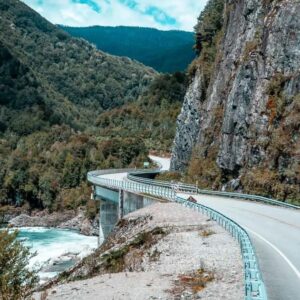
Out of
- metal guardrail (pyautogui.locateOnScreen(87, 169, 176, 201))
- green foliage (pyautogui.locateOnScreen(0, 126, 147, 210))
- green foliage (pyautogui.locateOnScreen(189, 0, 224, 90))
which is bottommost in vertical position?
green foliage (pyautogui.locateOnScreen(0, 126, 147, 210))

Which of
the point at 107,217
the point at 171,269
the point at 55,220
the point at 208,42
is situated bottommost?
the point at 55,220

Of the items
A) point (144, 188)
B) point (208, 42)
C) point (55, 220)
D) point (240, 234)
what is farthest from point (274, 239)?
point (55, 220)

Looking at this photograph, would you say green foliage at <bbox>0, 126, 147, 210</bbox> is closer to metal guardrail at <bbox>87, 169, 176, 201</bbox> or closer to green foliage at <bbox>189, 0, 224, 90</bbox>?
green foliage at <bbox>189, 0, 224, 90</bbox>

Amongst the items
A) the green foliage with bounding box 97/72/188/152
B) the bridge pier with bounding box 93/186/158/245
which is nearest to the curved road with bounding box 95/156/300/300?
the bridge pier with bounding box 93/186/158/245

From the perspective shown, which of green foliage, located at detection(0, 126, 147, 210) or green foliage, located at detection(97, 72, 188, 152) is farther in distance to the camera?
green foliage, located at detection(97, 72, 188, 152)

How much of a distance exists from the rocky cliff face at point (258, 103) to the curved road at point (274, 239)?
3.53 m

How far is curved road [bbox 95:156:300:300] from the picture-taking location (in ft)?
48.5

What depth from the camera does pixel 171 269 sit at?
1891 cm

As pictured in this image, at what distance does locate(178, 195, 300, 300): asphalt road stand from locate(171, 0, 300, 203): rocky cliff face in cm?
357

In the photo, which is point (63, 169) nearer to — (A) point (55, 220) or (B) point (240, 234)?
(A) point (55, 220)

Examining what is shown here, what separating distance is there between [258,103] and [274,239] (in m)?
22.9

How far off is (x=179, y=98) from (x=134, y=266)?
142566 millimetres

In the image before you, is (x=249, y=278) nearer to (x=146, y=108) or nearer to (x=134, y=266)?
(x=134, y=266)

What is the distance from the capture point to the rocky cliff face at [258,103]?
37688mm
